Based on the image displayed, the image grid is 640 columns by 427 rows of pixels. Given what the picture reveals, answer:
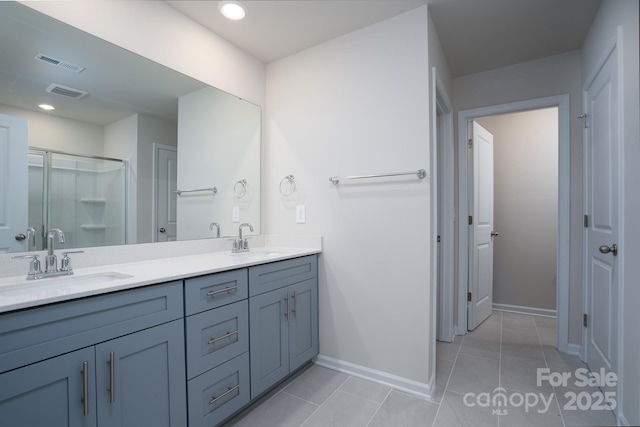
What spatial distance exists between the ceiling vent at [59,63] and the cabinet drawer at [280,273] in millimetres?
1319

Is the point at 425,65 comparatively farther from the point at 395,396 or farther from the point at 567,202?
the point at 395,396

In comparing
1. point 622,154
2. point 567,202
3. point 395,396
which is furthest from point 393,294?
point 567,202

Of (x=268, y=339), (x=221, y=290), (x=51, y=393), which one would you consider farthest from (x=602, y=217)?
(x=51, y=393)

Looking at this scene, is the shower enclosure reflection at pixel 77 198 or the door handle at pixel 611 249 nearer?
the shower enclosure reflection at pixel 77 198

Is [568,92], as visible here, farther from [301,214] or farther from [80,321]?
[80,321]

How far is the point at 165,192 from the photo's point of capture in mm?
1839

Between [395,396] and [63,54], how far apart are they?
8.33 ft

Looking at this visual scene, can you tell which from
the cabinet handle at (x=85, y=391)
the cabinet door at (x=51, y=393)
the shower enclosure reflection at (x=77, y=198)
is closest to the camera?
the cabinet door at (x=51, y=393)

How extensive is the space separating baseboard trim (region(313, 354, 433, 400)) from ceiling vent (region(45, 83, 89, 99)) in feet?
7.08

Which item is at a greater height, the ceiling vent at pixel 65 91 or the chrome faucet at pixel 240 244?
the ceiling vent at pixel 65 91

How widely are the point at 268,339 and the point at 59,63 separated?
1761mm

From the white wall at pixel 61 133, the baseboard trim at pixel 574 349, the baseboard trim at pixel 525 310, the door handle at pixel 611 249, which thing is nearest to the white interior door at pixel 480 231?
the baseboard trim at pixel 525 310

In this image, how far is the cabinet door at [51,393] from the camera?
87cm

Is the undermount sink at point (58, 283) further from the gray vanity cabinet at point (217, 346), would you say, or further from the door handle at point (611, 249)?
the door handle at point (611, 249)
